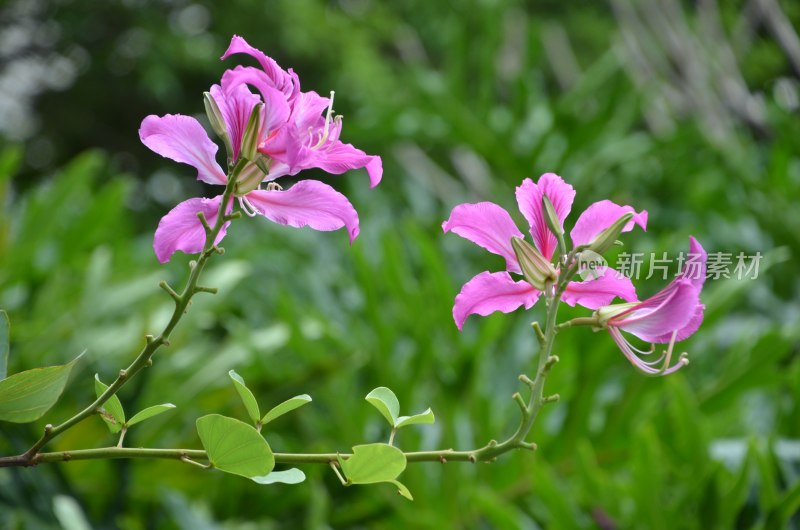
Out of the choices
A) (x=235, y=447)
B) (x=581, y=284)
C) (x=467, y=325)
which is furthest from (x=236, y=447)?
(x=467, y=325)

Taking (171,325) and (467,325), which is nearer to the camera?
(171,325)

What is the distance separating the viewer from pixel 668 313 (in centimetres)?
23

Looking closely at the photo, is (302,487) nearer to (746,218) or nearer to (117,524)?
(117,524)

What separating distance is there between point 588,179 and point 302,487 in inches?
26.9

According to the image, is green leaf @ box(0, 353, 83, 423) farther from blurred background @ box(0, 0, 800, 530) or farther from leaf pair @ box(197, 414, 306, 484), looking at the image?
blurred background @ box(0, 0, 800, 530)

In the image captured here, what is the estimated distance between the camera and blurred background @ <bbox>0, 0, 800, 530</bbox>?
0.75 m

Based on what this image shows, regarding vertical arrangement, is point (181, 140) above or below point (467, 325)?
above

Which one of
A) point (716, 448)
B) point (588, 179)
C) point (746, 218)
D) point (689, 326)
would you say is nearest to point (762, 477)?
point (716, 448)

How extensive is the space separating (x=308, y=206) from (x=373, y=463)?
0.07 metres

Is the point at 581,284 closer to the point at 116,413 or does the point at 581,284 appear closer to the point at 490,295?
the point at 490,295

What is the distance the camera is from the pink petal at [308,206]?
23cm

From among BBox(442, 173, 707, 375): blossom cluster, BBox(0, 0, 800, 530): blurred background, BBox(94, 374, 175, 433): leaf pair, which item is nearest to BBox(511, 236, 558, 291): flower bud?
BBox(442, 173, 707, 375): blossom cluster

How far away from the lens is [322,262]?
1466 mm

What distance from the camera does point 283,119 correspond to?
0.23 metres
